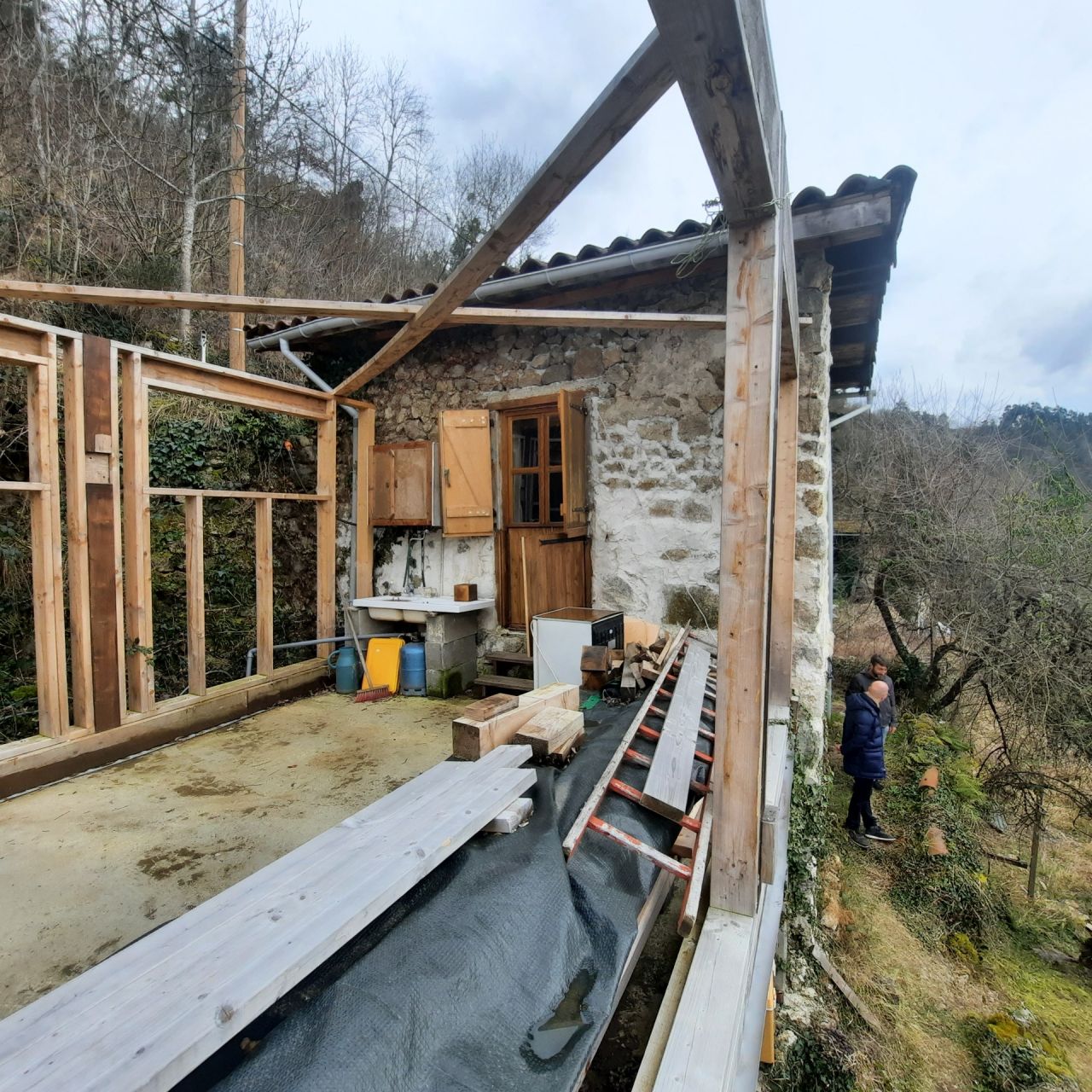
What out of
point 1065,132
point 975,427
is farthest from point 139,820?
point 975,427

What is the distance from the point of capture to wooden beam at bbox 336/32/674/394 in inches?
52.2

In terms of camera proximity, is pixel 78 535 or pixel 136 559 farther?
pixel 136 559

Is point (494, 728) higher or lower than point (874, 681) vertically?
higher

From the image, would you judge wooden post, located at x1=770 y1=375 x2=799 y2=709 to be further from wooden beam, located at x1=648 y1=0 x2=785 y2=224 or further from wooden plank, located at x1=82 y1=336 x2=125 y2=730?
wooden plank, located at x1=82 y1=336 x2=125 y2=730

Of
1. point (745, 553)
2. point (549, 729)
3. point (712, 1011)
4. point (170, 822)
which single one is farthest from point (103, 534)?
point (712, 1011)

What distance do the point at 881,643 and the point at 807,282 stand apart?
Result: 25.0ft

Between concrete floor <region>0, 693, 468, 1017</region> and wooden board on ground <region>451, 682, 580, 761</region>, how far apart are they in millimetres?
1182

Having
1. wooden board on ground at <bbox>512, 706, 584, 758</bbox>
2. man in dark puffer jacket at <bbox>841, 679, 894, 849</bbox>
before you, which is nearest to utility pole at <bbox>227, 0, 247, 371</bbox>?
wooden board on ground at <bbox>512, 706, 584, 758</bbox>

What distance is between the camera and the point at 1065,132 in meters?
5.41

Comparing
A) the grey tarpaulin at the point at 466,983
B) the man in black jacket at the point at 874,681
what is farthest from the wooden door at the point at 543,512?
the grey tarpaulin at the point at 466,983

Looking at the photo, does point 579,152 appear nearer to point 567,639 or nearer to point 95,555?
point 567,639

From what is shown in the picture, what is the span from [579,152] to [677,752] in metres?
2.07

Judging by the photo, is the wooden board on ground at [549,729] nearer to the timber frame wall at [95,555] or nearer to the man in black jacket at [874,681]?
the timber frame wall at [95,555]

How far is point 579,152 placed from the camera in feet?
5.20
